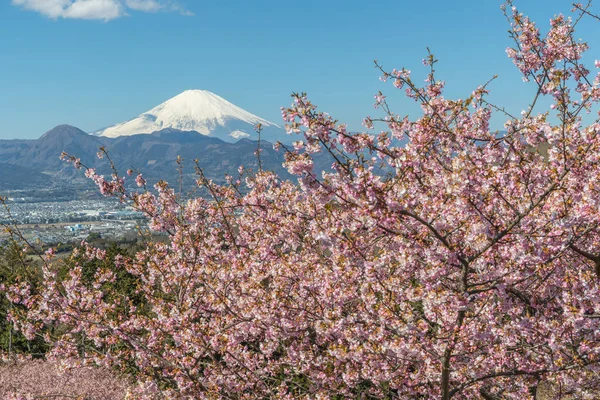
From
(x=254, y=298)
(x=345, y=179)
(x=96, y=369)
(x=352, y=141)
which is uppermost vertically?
(x=352, y=141)

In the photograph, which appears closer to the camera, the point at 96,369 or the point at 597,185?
the point at 597,185

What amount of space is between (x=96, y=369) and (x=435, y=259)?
1488 cm

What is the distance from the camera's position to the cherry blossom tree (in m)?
5.03

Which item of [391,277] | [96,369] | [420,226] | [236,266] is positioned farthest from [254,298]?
[96,369]

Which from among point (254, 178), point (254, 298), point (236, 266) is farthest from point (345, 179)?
point (254, 178)

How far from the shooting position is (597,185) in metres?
4.95

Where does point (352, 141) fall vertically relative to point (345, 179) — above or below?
above

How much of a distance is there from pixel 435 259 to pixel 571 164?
1.60 meters

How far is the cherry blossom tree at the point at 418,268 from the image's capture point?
5.03 m

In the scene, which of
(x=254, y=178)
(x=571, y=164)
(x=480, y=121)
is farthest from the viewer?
(x=254, y=178)

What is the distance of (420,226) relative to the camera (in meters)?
5.64

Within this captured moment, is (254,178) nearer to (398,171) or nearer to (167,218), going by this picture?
(167,218)

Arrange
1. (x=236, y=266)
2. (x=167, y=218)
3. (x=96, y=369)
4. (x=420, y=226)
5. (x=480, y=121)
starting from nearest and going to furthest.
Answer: (x=420, y=226), (x=480, y=121), (x=236, y=266), (x=167, y=218), (x=96, y=369)

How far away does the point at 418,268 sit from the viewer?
6.28m
